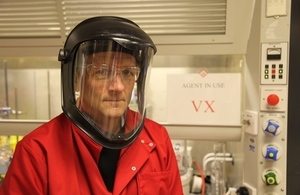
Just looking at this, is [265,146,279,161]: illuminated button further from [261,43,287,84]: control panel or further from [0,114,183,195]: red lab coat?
[0,114,183,195]: red lab coat

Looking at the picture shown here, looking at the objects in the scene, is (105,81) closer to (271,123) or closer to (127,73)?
(127,73)

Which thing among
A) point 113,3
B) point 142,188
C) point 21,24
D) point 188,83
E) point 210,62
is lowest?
point 142,188

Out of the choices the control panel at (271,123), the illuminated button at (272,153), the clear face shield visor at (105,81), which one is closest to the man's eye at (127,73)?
the clear face shield visor at (105,81)

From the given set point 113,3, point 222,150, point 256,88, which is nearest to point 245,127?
point 256,88

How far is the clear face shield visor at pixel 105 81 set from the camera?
102cm

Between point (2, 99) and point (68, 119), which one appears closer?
point (68, 119)

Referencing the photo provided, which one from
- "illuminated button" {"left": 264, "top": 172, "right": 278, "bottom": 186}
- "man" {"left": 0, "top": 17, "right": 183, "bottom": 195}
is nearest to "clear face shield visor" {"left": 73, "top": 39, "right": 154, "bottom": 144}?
"man" {"left": 0, "top": 17, "right": 183, "bottom": 195}

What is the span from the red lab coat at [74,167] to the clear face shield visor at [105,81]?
8 centimetres

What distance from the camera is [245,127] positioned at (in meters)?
1.52

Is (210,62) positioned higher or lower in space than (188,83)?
higher

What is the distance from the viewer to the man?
37.9 inches

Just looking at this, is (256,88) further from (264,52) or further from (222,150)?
(222,150)

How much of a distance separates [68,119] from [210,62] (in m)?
1.05

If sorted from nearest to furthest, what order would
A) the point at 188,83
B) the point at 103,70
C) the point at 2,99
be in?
the point at 103,70
the point at 188,83
the point at 2,99
